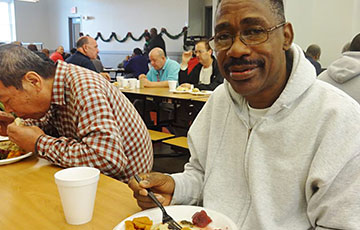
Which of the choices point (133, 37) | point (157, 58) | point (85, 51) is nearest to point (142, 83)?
point (157, 58)

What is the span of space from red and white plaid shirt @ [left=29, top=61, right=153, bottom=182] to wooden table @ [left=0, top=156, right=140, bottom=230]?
124 mm

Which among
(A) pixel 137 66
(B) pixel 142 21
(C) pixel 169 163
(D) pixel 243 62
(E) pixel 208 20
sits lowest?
(C) pixel 169 163

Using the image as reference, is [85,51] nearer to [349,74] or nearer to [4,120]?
[4,120]

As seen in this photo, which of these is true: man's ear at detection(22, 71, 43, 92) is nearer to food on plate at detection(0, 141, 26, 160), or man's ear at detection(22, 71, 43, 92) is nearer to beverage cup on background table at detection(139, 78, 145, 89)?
food on plate at detection(0, 141, 26, 160)

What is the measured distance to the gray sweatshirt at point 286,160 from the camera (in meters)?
0.80

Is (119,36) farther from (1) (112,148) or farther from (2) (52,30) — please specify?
(1) (112,148)

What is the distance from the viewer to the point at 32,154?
153 centimetres

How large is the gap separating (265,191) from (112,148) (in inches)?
26.2

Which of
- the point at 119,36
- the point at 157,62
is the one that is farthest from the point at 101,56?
the point at 157,62

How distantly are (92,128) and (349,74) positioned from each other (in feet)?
5.52

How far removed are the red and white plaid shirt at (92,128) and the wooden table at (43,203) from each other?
12 cm

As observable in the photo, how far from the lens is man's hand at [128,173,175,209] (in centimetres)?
95

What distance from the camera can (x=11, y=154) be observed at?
148 centimetres

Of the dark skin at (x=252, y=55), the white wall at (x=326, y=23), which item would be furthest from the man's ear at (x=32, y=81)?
the white wall at (x=326, y=23)
